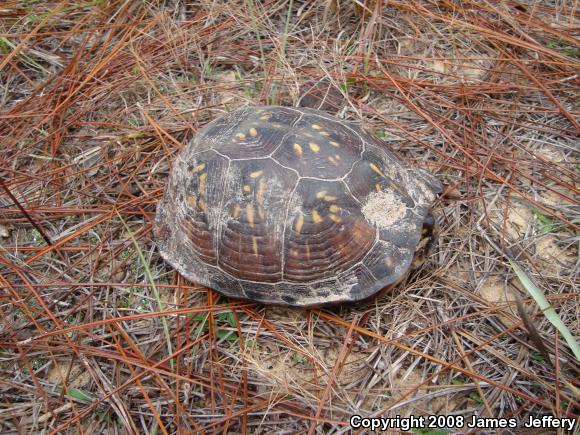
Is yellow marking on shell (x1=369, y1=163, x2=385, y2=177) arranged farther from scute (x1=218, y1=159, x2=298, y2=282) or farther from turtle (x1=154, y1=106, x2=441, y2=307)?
scute (x1=218, y1=159, x2=298, y2=282)

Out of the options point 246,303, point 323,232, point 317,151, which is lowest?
point 246,303

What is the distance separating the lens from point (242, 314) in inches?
76.2

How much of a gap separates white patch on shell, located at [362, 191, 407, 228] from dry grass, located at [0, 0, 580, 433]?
1.12ft

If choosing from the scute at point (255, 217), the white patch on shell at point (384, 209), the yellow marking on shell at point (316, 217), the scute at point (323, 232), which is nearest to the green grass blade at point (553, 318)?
the white patch on shell at point (384, 209)

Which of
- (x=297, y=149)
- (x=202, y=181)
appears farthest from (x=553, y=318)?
(x=202, y=181)

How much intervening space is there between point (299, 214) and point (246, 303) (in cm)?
54

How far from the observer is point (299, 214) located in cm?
171

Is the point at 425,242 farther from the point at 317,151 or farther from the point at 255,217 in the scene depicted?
the point at 255,217

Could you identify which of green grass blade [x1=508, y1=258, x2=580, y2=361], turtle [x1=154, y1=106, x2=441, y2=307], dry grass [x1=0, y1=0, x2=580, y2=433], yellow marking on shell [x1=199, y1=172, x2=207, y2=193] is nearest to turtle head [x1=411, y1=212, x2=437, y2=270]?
turtle [x1=154, y1=106, x2=441, y2=307]

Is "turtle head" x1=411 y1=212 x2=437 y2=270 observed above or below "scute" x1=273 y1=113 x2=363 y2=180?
below

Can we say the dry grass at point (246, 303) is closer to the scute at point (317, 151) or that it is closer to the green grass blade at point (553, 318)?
the green grass blade at point (553, 318)

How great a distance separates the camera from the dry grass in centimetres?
167

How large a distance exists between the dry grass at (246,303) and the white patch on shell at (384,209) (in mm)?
341

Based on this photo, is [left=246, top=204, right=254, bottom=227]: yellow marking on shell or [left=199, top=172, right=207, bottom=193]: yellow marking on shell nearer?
[left=246, top=204, right=254, bottom=227]: yellow marking on shell
